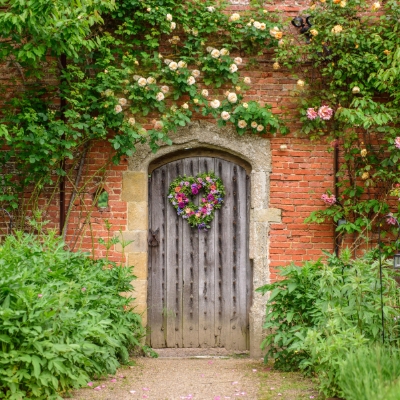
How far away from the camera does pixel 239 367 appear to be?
18.9 ft

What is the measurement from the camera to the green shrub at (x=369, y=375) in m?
3.40

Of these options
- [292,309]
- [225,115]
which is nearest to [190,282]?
[292,309]

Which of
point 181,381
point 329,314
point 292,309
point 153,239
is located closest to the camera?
point 329,314

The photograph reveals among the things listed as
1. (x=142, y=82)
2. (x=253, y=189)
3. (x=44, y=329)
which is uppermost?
(x=142, y=82)

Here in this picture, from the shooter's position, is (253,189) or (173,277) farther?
(173,277)

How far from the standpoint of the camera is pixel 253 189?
21.5 ft

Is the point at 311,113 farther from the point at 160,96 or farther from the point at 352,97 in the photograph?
the point at 160,96

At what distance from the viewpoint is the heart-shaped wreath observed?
6672mm

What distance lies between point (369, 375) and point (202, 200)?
3.43 metres

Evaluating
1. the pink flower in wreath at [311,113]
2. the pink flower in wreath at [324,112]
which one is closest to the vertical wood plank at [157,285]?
the pink flower in wreath at [311,113]

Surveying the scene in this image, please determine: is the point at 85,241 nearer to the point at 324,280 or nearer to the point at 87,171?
the point at 87,171

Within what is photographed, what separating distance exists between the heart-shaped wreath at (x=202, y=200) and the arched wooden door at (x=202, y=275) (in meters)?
0.10

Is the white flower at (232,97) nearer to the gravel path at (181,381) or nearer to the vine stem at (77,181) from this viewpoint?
the vine stem at (77,181)

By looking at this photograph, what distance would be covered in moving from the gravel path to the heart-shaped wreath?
157cm
